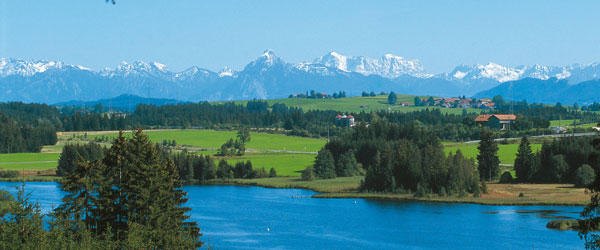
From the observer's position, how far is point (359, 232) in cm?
6053

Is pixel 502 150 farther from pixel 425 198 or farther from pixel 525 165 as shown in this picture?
pixel 425 198

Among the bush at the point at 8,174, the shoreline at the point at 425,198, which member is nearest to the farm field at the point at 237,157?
the bush at the point at 8,174

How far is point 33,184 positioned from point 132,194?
62.9 metres

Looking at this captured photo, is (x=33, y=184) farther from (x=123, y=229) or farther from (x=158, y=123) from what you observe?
(x=158, y=123)

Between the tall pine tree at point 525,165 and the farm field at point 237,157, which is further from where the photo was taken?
the farm field at point 237,157

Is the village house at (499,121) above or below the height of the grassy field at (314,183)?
above

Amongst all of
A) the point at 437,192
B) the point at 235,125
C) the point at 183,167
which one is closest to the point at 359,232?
the point at 437,192

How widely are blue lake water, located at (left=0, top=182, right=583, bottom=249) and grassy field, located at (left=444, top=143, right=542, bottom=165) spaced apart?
34830 millimetres

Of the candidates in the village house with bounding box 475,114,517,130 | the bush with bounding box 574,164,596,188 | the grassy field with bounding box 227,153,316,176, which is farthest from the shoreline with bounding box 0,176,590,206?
the village house with bounding box 475,114,517,130

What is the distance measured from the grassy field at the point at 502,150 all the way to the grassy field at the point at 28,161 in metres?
59.0

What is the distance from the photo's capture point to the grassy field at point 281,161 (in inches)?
4291

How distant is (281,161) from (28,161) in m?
39.3

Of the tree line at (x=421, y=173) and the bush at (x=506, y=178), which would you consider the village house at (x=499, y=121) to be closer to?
the bush at (x=506, y=178)

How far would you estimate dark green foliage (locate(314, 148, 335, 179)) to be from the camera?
10177 cm
